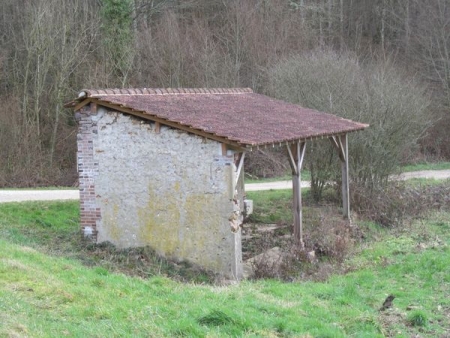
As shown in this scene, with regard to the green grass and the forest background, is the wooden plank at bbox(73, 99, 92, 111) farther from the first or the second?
the forest background

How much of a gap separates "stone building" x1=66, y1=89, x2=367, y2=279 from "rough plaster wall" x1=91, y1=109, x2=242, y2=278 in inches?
0.8

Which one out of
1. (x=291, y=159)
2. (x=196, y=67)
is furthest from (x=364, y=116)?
(x=196, y=67)

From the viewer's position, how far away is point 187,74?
1134 inches

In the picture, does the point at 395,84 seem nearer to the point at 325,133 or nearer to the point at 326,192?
the point at 326,192

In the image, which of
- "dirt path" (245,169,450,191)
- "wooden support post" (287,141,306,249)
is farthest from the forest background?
"wooden support post" (287,141,306,249)

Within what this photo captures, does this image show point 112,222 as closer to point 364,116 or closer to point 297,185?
point 297,185

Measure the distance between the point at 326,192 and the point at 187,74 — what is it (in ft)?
36.3

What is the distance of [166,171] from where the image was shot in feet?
40.1

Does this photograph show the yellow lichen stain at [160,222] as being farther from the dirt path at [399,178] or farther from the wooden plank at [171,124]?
the dirt path at [399,178]

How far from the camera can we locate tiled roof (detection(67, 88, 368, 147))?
11.8 m

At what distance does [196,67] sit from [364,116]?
11.3 meters

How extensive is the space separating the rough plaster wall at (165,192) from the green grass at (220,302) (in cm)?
127

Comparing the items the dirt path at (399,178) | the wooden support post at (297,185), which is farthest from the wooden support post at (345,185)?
the dirt path at (399,178)

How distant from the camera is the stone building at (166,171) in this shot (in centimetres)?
1172
